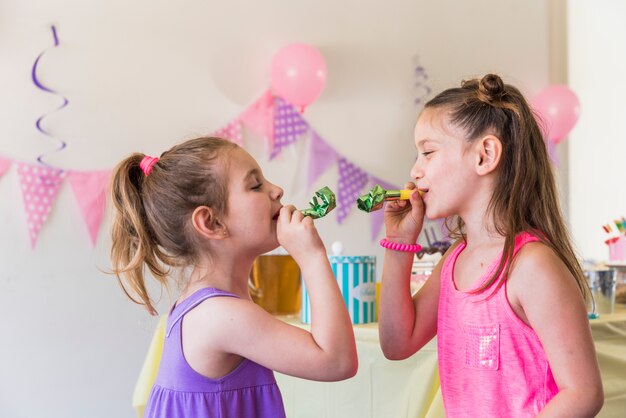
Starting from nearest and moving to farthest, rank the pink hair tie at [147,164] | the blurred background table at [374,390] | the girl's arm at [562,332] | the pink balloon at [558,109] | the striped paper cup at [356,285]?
1. the girl's arm at [562,332]
2. the pink hair tie at [147,164]
3. the blurred background table at [374,390]
4. the striped paper cup at [356,285]
5. the pink balloon at [558,109]

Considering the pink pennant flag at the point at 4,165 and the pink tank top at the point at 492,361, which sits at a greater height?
the pink pennant flag at the point at 4,165

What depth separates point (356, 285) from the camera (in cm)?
152

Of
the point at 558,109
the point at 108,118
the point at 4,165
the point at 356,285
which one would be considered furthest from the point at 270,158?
the point at 356,285

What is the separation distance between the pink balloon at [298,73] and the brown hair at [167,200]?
1.73 meters

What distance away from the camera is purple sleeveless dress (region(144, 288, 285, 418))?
1.00 m

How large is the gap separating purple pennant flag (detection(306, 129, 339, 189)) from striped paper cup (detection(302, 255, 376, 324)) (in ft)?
5.10

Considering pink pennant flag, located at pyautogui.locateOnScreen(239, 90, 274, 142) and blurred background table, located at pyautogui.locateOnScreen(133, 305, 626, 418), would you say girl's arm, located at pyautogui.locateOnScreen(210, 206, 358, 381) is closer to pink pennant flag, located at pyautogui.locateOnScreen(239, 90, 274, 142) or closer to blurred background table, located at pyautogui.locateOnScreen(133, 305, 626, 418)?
blurred background table, located at pyautogui.locateOnScreen(133, 305, 626, 418)

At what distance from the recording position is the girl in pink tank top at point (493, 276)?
90 centimetres

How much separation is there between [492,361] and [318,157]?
2.22m

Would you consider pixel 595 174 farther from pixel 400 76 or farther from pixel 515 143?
pixel 515 143

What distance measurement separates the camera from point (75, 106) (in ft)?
8.54

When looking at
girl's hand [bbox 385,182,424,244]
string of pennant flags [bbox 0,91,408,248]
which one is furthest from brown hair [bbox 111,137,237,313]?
string of pennant flags [bbox 0,91,408,248]

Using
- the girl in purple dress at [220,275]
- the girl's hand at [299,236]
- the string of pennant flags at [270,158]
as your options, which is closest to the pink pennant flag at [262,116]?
the string of pennant flags at [270,158]

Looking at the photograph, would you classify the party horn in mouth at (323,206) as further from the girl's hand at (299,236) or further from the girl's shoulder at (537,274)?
the girl's shoulder at (537,274)
